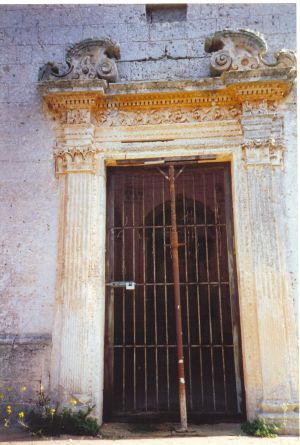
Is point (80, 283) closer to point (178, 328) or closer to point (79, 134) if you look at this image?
point (178, 328)

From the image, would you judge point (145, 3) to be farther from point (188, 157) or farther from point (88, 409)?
point (88, 409)

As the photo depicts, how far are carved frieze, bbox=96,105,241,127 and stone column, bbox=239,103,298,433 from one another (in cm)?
28

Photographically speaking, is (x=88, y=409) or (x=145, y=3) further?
(x=145, y=3)

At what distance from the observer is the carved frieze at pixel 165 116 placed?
518 cm

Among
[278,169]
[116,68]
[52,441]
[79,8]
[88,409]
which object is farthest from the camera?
[79,8]

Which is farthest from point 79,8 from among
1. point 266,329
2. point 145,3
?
point 266,329

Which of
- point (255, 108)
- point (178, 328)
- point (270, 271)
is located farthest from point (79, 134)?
point (270, 271)

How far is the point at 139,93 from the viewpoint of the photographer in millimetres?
5145

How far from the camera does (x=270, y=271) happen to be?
15.2 feet

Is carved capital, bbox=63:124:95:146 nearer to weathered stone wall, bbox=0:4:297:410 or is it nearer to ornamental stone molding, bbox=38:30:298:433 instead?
ornamental stone molding, bbox=38:30:298:433

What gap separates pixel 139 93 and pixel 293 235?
2.44 m

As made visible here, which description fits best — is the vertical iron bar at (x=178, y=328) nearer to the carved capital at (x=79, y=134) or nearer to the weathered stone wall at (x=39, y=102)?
the carved capital at (x=79, y=134)

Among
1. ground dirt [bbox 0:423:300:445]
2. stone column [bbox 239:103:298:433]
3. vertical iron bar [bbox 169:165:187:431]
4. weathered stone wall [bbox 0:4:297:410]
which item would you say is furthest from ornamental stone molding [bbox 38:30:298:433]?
vertical iron bar [bbox 169:165:187:431]

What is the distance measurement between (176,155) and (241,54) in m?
1.46
